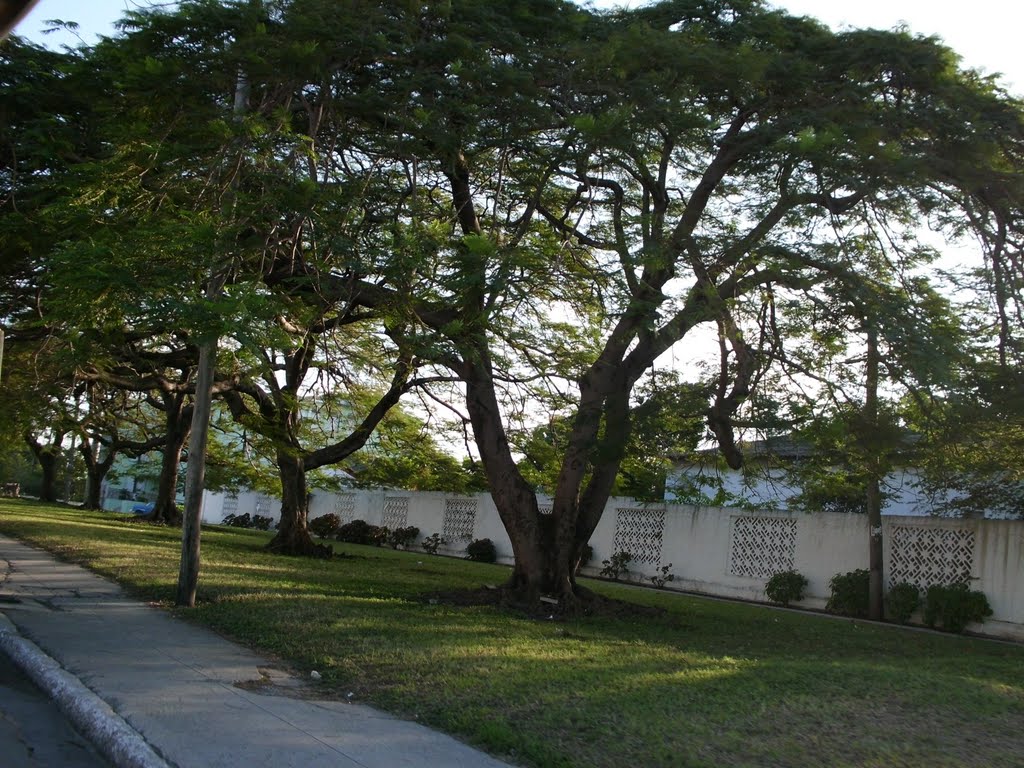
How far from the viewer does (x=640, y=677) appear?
8133 mm

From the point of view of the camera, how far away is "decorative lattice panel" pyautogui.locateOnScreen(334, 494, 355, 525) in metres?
36.2

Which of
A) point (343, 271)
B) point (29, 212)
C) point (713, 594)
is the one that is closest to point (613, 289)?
point (343, 271)

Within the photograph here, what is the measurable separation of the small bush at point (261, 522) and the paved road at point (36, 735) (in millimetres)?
33424

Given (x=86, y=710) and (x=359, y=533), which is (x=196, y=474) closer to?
(x=86, y=710)

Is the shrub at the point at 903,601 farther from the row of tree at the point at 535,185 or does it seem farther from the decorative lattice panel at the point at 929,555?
the row of tree at the point at 535,185

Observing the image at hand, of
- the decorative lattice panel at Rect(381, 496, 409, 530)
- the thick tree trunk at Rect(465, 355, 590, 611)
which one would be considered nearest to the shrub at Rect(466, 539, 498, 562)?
the decorative lattice panel at Rect(381, 496, 409, 530)

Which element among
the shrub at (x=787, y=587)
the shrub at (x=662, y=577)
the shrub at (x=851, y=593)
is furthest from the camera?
the shrub at (x=662, y=577)

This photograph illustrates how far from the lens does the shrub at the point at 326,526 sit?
34.6m

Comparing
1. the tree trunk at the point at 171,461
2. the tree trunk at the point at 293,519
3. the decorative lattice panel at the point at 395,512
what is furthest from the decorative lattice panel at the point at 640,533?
the tree trunk at the point at 171,461

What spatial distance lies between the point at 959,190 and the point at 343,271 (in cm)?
738

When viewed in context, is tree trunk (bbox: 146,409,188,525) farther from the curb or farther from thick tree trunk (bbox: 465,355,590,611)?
the curb

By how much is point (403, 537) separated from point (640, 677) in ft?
80.5

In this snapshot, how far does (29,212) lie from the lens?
489 inches

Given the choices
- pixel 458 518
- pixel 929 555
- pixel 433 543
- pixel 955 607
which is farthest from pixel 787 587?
pixel 433 543
